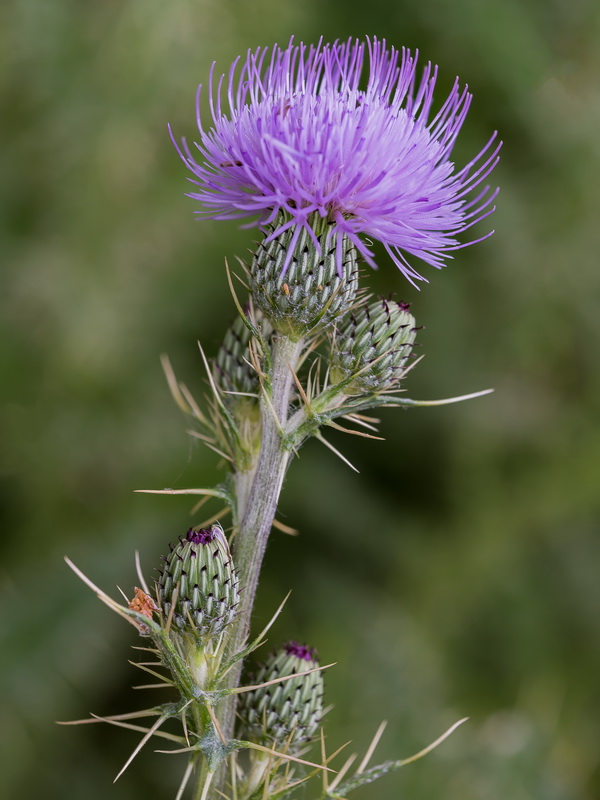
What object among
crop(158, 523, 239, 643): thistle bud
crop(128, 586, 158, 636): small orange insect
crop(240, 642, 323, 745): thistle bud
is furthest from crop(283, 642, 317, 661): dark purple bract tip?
crop(128, 586, 158, 636): small orange insect

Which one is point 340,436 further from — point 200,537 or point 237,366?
point 200,537

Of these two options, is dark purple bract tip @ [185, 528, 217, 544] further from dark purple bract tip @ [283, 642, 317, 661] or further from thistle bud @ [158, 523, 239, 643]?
dark purple bract tip @ [283, 642, 317, 661]

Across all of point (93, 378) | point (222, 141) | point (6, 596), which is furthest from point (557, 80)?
point (6, 596)

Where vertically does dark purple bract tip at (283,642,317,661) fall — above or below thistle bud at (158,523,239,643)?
below

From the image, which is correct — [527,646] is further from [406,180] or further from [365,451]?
[406,180]

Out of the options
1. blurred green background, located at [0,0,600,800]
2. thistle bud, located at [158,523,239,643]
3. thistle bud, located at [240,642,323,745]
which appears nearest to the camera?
thistle bud, located at [158,523,239,643]

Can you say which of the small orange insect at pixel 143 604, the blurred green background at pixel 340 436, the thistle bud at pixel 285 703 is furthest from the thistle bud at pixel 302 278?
the blurred green background at pixel 340 436
